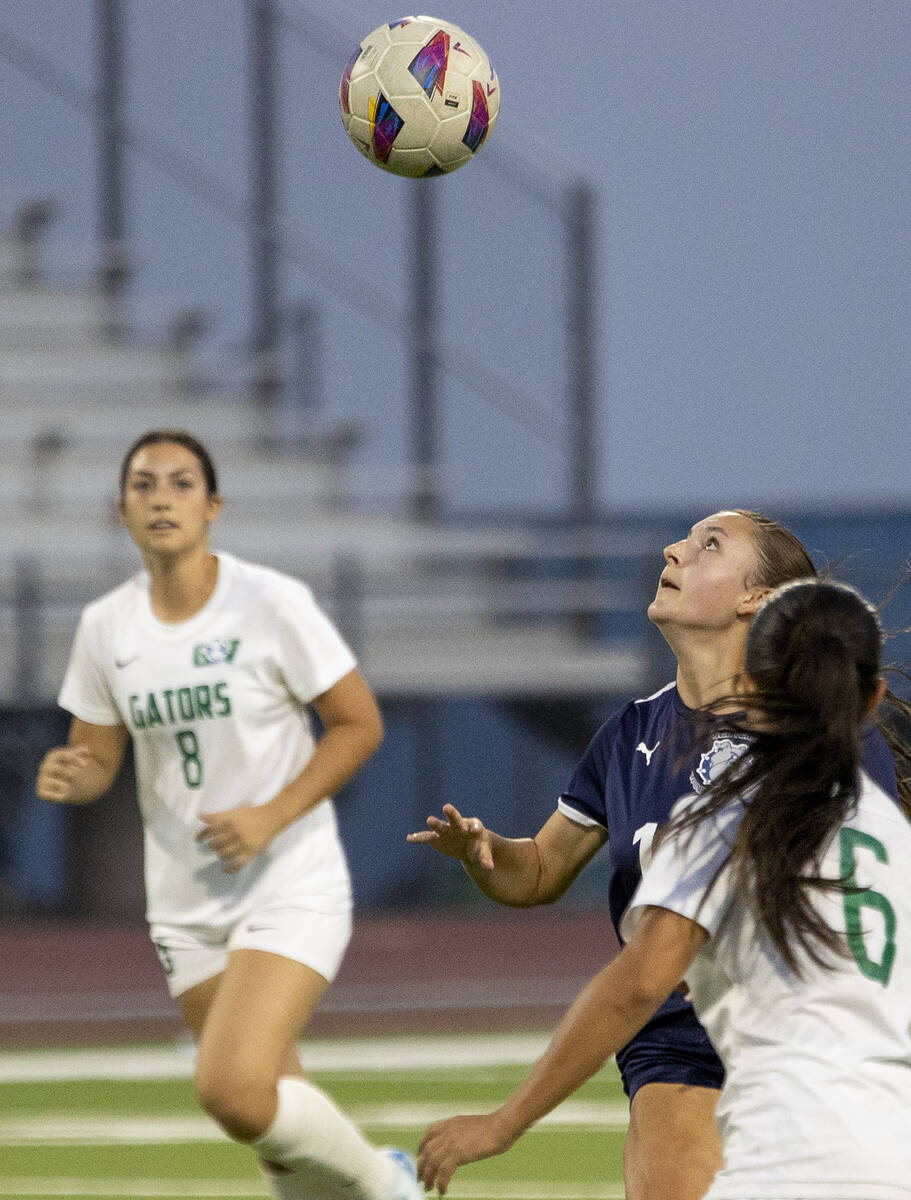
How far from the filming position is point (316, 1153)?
4.35 metres

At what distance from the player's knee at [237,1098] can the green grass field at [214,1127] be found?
1507mm

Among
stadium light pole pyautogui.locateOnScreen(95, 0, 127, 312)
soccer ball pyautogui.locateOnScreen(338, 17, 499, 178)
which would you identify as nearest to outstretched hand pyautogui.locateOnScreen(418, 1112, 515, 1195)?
soccer ball pyautogui.locateOnScreen(338, 17, 499, 178)

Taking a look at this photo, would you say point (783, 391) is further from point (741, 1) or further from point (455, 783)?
point (455, 783)

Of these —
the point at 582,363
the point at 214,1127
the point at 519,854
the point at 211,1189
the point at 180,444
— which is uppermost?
the point at 582,363

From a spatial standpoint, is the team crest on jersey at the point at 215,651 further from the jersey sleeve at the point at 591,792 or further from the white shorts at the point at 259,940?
the jersey sleeve at the point at 591,792

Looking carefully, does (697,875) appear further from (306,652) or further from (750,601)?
(306,652)

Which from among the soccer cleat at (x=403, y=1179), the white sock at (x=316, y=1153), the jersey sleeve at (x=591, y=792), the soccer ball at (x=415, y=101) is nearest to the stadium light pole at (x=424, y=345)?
the soccer ball at (x=415, y=101)

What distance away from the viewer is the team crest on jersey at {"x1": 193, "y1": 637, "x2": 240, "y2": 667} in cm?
486

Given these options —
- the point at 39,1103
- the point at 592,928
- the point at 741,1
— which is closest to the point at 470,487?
the point at 592,928

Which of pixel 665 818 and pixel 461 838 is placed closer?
pixel 461 838

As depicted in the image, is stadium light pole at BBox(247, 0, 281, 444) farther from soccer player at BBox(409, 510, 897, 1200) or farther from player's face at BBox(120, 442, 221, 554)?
soccer player at BBox(409, 510, 897, 1200)

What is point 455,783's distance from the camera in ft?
41.6

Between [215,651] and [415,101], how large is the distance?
1.70 metres

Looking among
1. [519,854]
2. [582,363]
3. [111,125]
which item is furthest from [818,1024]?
[111,125]
